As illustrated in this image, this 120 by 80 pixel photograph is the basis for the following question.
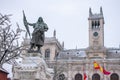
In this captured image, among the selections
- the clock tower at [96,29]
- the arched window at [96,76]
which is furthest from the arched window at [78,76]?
the clock tower at [96,29]

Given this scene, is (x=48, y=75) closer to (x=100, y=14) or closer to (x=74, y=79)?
(x=74, y=79)

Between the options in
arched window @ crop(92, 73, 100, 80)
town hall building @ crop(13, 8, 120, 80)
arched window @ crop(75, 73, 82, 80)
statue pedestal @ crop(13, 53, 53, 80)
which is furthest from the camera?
arched window @ crop(75, 73, 82, 80)

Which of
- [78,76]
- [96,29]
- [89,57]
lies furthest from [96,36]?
[78,76]

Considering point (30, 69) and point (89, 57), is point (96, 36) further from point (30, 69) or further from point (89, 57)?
point (30, 69)

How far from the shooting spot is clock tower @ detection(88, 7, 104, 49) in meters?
69.0

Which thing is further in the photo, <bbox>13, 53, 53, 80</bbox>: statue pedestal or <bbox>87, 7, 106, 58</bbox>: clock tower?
<bbox>87, 7, 106, 58</bbox>: clock tower

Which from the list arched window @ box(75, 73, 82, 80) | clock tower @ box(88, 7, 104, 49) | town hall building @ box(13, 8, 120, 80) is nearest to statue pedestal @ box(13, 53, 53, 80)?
town hall building @ box(13, 8, 120, 80)

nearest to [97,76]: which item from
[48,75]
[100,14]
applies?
[100,14]

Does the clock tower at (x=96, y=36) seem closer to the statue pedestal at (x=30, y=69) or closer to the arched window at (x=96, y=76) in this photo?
the arched window at (x=96, y=76)

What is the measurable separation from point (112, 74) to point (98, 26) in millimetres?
15059

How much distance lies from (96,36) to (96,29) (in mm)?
2103

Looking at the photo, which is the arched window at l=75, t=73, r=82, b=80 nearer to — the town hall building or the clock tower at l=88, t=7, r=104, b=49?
the town hall building

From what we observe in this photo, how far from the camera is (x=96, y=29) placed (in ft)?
233

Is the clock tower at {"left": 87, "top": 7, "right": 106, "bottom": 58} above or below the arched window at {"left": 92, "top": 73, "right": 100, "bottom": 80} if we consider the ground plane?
above
